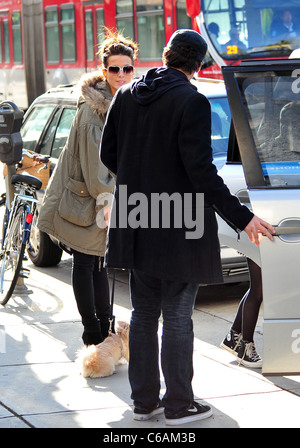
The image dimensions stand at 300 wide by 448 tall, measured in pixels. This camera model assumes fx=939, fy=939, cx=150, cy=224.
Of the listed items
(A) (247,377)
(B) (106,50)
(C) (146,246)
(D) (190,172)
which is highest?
(B) (106,50)

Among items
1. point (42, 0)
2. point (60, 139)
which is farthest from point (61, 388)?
point (42, 0)

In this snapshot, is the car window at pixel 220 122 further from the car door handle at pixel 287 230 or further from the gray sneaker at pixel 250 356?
the car door handle at pixel 287 230

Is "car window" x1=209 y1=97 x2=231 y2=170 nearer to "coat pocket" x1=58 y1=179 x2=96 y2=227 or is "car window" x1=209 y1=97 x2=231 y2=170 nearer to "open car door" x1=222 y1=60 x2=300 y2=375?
"coat pocket" x1=58 y1=179 x2=96 y2=227

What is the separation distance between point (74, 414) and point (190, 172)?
1.41 meters

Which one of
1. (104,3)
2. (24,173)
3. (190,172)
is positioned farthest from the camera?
(104,3)

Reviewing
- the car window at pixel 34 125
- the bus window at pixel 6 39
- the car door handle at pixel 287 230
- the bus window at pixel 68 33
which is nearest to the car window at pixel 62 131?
the car window at pixel 34 125

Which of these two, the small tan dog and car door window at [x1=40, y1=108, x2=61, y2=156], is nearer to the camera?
the small tan dog

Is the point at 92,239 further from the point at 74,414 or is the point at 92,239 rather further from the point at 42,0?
the point at 42,0

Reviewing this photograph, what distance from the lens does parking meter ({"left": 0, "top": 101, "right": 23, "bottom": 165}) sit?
7.53 m

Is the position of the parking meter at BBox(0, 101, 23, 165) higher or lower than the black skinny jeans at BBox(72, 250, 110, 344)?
higher

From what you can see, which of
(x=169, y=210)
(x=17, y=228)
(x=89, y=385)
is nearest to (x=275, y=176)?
(x=169, y=210)

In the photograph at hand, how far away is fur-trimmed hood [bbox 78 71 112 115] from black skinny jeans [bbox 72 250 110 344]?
0.86 m

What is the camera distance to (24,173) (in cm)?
782

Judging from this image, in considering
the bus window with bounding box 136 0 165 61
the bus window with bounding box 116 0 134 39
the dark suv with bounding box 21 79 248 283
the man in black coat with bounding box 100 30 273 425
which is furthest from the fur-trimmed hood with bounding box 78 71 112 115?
the bus window with bounding box 116 0 134 39
